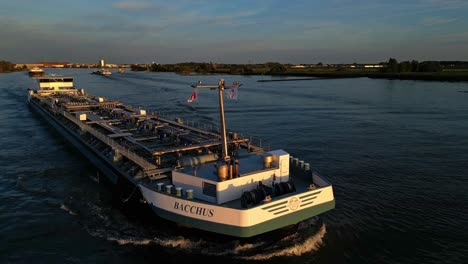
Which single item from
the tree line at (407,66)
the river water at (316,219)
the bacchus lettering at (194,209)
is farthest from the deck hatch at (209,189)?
the tree line at (407,66)

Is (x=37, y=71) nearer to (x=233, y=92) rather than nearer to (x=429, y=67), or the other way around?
(x=233, y=92)

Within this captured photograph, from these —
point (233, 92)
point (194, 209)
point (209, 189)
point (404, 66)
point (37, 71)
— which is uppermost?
point (404, 66)

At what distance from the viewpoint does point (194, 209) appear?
561 inches

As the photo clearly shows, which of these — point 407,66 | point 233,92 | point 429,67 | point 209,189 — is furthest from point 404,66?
point 209,189

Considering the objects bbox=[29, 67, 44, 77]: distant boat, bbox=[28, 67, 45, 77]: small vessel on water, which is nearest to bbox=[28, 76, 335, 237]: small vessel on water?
bbox=[28, 67, 45, 77]: small vessel on water

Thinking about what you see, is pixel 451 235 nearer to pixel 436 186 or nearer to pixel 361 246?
pixel 361 246

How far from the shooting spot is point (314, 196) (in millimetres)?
15180

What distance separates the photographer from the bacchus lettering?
13.9m

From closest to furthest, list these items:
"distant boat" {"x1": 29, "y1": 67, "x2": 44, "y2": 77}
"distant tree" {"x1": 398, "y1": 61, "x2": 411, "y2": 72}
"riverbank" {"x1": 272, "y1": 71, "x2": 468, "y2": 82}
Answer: "distant boat" {"x1": 29, "y1": 67, "x2": 44, "y2": 77}
"riverbank" {"x1": 272, "y1": 71, "x2": 468, "y2": 82}
"distant tree" {"x1": 398, "y1": 61, "x2": 411, "y2": 72}

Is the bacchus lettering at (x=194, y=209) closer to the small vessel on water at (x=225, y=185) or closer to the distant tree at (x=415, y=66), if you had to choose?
the small vessel on water at (x=225, y=185)

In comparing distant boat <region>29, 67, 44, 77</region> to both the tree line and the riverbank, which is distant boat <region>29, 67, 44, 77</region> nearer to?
the riverbank

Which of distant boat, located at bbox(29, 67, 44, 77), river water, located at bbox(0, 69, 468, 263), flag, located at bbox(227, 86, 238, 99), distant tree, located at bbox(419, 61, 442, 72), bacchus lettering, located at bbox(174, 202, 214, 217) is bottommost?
river water, located at bbox(0, 69, 468, 263)

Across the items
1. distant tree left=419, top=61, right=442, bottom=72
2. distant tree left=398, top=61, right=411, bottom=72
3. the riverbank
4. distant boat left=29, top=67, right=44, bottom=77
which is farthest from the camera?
distant tree left=398, top=61, right=411, bottom=72

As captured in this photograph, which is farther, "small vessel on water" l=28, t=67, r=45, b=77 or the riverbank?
the riverbank
